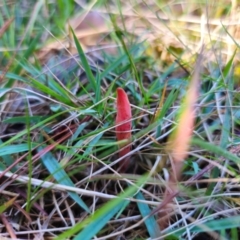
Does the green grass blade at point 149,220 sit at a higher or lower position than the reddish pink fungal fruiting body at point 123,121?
lower

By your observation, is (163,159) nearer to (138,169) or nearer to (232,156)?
(138,169)

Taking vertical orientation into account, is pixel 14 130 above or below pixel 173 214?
above

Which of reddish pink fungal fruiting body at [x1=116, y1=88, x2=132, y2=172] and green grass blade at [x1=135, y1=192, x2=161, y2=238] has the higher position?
reddish pink fungal fruiting body at [x1=116, y1=88, x2=132, y2=172]

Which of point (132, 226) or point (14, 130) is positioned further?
point (14, 130)

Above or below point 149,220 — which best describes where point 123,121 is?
above

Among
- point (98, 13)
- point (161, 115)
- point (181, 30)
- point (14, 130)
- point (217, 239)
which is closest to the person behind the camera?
point (217, 239)

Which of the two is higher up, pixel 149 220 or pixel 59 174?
pixel 59 174

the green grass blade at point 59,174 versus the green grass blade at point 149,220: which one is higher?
the green grass blade at point 59,174

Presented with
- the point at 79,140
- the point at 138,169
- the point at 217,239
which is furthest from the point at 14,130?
the point at 217,239

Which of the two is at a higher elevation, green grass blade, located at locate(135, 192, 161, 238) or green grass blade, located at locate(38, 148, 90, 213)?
green grass blade, located at locate(38, 148, 90, 213)

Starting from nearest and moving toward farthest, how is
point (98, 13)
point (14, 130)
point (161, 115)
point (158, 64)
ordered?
point (161, 115)
point (14, 130)
point (158, 64)
point (98, 13)

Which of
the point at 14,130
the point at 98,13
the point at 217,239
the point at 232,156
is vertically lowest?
the point at 217,239
